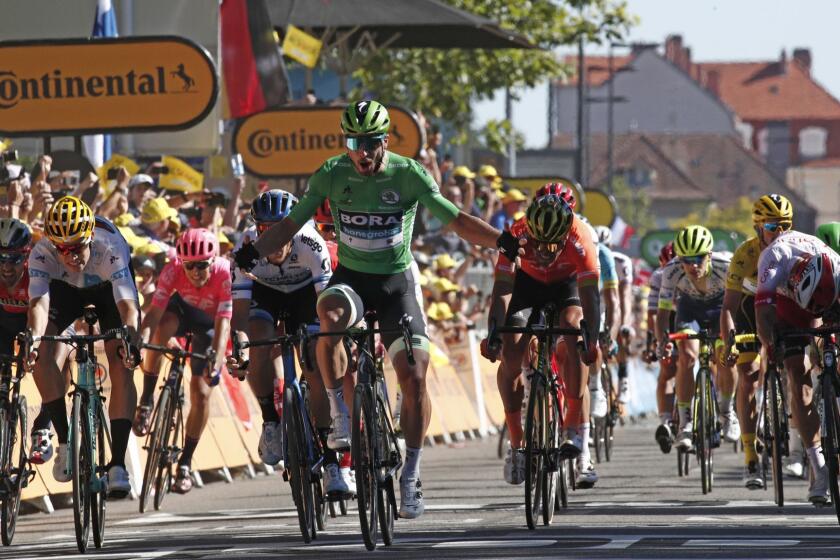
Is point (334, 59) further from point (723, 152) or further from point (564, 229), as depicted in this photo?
point (723, 152)

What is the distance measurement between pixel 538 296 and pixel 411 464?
7.65 ft

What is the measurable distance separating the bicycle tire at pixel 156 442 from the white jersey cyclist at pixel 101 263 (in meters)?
2.86

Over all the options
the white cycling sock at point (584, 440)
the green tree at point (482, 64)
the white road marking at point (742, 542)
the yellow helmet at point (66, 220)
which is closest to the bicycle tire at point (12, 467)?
the yellow helmet at point (66, 220)

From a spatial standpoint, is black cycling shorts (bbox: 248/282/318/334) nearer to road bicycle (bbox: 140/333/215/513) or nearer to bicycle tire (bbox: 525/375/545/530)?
Result: bicycle tire (bbox: 525/375/545/530)

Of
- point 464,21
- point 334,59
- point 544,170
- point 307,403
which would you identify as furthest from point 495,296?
point 544,170

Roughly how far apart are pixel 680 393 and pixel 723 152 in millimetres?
125863

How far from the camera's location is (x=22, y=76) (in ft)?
63.1

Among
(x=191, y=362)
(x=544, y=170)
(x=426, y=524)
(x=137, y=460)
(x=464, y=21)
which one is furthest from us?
(x=544, y=170)

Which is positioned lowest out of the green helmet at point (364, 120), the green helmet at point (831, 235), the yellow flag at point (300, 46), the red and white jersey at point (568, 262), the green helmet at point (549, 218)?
the red and white jersey at point (568, 262)

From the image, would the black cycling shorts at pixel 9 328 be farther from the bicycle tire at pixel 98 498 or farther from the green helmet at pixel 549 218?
the green helmet at pixel 549 218

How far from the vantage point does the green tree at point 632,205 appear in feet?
408

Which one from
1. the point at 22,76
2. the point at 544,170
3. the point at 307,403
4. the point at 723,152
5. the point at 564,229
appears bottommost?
the point at 307,403

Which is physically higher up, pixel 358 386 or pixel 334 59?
pixel 334 59

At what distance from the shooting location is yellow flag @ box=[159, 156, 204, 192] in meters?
22.0
